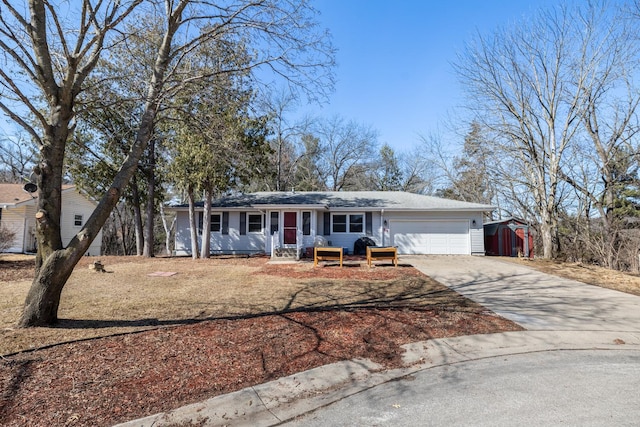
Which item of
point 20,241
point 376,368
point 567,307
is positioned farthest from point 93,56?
point 20,241

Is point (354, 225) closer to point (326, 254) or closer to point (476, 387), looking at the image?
point (326, 254)

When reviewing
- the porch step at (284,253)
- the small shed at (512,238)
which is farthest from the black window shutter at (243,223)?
A: the small shed at (512,238)

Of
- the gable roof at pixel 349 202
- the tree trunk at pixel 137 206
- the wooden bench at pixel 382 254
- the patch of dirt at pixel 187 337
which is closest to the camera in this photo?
the patch of dirt at pixel 187 337

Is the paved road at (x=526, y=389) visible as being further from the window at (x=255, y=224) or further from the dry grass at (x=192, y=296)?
the window at (x=255, y=224)

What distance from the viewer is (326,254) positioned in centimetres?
1335

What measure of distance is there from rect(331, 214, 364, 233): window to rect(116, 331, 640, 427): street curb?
13560 mm

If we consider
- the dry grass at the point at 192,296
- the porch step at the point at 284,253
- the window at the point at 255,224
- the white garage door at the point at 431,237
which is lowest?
the dry grass at the point at 192,296

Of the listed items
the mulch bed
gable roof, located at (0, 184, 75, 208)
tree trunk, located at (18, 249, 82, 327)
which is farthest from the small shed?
gable roof, located at (0, 184, 75, 208)

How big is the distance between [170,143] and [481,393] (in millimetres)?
15177

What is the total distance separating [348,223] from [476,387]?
15.2 m

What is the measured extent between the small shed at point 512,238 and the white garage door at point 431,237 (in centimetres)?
363

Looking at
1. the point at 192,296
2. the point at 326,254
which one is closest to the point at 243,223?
the point at 326,254

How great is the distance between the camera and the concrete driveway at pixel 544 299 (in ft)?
18.9

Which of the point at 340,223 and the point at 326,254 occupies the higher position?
the point at 340,223
